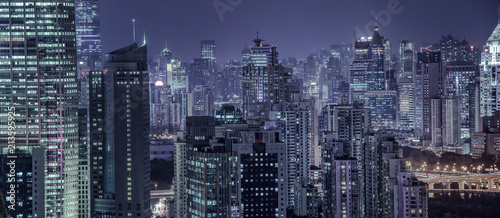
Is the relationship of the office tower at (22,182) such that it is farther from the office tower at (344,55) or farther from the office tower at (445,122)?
the office tower at (344,55)

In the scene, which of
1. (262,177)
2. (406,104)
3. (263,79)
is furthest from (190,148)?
(406,104)

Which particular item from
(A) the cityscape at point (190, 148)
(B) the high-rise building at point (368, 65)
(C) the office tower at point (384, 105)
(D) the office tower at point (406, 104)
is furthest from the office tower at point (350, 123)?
(B) the high-rise building at point (368, 65)

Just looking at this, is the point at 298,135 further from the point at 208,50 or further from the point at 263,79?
the point at 208,50

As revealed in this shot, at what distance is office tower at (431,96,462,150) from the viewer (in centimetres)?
2682

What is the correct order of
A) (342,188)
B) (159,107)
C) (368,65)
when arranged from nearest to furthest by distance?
(342,188) → (159,107) → (368,65)

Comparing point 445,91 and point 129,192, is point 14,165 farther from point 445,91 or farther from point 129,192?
point 445,91

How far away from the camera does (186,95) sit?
2745 centimetres

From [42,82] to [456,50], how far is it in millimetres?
19686

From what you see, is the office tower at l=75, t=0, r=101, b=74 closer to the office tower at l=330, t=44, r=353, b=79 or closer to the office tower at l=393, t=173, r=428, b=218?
the office tower at l=393, t=173, r=428, b=218

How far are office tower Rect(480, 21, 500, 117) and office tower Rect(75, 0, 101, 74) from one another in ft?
34.4

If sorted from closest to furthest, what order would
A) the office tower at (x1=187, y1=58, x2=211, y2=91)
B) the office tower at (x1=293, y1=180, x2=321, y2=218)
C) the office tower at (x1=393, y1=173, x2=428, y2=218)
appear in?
the office tower at (x1=393, y1=173, x2=428, y2=218)
the office tower at (x1=293, y1=180, x2=321, y2=218)
the office tower at (x1=187, y1=58, x2=211, y2=91)

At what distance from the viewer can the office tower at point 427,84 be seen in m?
29.5

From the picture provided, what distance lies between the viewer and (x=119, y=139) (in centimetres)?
1496

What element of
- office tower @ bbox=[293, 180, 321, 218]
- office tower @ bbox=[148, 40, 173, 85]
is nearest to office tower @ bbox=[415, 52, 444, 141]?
office tower @ bbox=[148, 40, 173, 85]
